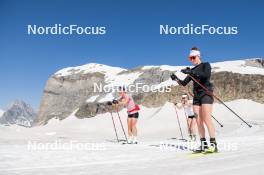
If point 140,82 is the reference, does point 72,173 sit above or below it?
below

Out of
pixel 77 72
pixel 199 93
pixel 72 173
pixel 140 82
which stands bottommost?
pixel 72 173

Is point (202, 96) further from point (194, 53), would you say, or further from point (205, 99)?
point (194, 53)

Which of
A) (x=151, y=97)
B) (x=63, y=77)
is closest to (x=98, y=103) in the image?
(x=151, y=97)

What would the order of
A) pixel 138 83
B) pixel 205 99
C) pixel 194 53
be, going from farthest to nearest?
pixel 138 83 < pixel 194 53 < pixel 205 99

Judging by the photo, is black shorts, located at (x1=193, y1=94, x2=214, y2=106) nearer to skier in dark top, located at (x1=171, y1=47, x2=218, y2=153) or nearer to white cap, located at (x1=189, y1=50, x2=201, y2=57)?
skier in dark top, located at (x1=171, y1=47, x2=218, y2=153)

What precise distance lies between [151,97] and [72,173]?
2892cm

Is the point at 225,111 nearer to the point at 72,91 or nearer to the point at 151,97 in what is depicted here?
the point at 151,97

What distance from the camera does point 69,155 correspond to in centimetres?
836

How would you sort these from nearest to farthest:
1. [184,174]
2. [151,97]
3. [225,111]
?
[184,174] → [225,111] → [151,97]

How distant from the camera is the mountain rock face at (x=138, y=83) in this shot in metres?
32.4

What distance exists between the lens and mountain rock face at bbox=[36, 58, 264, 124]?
3241cm

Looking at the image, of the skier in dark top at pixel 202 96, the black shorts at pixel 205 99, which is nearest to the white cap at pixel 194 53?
the skier in dark top at pixel 202 96

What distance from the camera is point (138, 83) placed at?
44.5 metres

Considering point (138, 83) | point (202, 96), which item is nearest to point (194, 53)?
point (202, 96)
